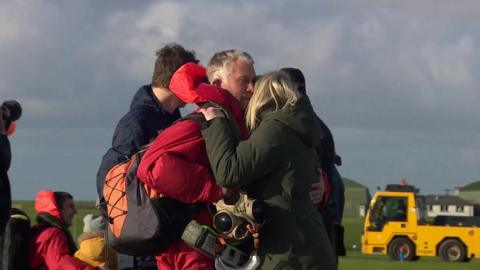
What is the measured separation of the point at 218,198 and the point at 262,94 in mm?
503

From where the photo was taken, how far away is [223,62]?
17.0ft

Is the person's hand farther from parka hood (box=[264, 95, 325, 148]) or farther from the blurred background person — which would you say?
the blurred background person

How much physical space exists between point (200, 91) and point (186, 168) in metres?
0.42

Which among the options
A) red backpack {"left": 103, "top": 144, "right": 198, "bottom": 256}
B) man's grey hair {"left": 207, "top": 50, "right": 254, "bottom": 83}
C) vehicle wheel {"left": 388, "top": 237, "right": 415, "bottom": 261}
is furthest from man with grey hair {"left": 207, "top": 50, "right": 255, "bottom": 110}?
vehicle wheel {"left": 388, "top": 237, "right": 415, "bottom": 261}

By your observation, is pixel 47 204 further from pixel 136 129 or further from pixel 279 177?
pixel 279 177

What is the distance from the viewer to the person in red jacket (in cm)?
789

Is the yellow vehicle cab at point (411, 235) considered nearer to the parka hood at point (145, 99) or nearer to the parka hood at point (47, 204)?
the parka hood at point (47, 204)

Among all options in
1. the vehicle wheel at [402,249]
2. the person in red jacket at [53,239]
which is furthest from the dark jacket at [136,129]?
the vehicle wheel at [402,249]

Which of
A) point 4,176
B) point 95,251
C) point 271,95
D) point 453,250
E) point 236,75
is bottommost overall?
point 453,250

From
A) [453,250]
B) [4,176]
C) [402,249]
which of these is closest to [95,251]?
[4,176]

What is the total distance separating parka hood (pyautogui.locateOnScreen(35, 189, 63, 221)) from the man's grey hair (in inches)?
137

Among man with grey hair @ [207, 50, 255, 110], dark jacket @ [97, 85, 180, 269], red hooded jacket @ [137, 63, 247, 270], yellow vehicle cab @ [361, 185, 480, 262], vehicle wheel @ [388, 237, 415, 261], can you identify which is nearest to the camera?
red hooded jacket @ [137, 63, 247, 270]

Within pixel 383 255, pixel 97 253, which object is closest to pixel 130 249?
pixel 97 253

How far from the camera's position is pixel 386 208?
40.6 meters
